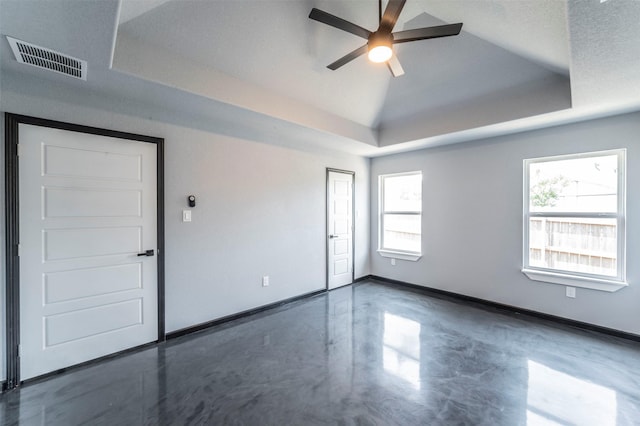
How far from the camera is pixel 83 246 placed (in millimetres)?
2447

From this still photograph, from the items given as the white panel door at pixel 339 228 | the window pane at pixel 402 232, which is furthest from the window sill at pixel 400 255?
the white panel door at pixel 339 228

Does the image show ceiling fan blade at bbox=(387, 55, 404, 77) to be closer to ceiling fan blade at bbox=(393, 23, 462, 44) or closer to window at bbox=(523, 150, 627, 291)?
ceiling fan blade at bbox=(393, 23, 462, 44)

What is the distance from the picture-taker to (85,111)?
2443mm

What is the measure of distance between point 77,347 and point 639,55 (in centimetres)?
505

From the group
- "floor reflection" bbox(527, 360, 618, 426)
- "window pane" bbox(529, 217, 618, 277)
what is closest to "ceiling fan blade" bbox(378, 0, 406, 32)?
"floor reflection" bbox(527, 360, 618, 426)

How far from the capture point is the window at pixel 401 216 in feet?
15.7

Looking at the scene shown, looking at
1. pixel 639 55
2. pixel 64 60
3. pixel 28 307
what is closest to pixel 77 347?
pixel 28 307

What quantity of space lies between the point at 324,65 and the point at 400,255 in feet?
11.2

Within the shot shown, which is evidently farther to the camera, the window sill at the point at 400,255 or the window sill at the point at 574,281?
the window sill at the point at 400,255

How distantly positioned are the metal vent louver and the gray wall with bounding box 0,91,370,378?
402 millimetres

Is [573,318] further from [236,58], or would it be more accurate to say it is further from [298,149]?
[236,58]

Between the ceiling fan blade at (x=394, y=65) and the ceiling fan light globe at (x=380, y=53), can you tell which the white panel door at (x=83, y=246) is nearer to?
the ceiling fan light globe at (x=380, y=53)

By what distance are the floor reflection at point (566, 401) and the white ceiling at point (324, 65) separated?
2517 mm

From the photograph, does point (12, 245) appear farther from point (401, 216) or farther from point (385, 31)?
point (401, 216)
